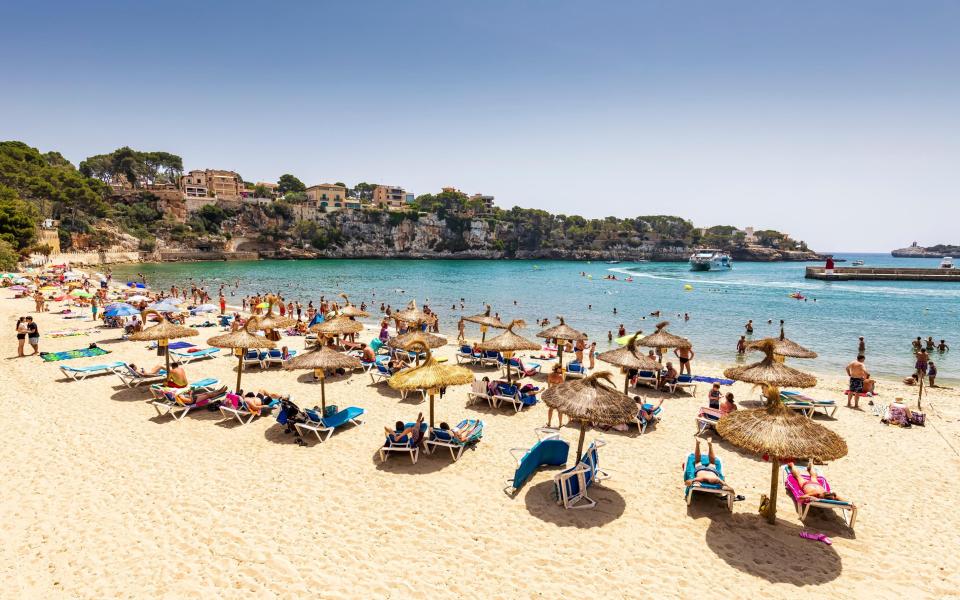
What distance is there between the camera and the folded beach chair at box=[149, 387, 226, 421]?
9.80 meters

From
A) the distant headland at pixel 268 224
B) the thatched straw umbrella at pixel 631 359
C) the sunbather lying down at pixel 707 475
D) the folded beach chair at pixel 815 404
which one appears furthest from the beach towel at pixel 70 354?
the distant headland at pixel 268 224

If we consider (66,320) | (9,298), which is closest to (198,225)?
(9,298)

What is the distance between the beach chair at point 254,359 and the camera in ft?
47.5

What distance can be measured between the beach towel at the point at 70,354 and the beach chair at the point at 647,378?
17.3m

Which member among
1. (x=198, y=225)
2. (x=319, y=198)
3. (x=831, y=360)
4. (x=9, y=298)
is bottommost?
(x=831, y=360)

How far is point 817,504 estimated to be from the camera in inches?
249

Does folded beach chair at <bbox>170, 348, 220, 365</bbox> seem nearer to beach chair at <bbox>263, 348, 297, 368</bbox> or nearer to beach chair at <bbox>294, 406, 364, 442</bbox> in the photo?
beach chair at <bbox>263, 348, 297, 368</bbox>

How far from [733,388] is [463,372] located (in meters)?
9.92

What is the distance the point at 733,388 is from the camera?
45.5ft

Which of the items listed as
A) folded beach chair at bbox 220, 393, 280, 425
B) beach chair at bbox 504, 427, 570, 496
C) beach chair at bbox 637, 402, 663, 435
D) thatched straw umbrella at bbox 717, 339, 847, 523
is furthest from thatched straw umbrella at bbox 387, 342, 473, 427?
thatched straw umbrella at bbox 717, 339, 847, 523

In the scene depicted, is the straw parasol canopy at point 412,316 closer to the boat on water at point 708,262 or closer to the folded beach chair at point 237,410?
the folded beach chair at point 237,410

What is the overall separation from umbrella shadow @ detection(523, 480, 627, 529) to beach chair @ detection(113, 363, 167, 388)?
1061 centimetres

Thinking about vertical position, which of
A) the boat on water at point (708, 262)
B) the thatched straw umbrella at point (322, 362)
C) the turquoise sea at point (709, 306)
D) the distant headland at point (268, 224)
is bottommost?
the turquoise sea at point (709, 306)

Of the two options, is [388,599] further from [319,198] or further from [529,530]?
[319,198]
